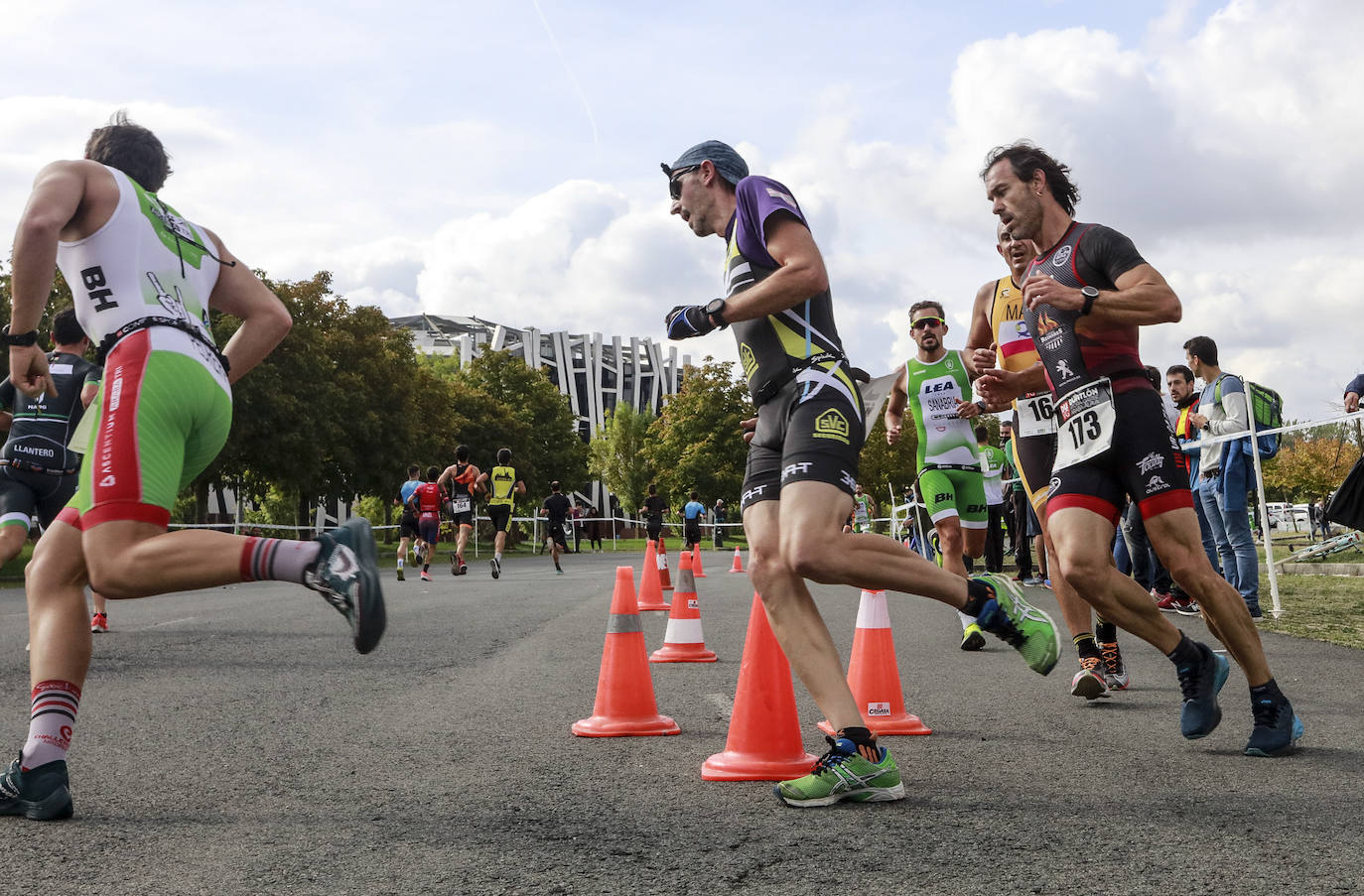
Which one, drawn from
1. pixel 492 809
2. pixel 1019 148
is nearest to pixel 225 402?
pixel 492 809

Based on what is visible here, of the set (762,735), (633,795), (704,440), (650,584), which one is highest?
(704,440)

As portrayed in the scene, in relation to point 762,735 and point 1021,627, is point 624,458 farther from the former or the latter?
point 1021,627

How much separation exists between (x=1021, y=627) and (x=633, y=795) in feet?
4.42

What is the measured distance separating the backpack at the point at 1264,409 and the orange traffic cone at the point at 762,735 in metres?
7.92

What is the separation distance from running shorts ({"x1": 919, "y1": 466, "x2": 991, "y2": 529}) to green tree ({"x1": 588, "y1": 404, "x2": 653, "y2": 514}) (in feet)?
282

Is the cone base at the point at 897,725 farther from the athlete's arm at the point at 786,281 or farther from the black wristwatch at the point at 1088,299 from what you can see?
the athlete's arm at the point at 786,281

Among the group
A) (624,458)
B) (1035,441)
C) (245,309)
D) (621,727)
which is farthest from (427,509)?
(624,458)

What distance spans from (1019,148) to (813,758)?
2546 mm

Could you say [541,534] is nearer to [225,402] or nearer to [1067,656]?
[1067,656]

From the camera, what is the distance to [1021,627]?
4102 millimetres

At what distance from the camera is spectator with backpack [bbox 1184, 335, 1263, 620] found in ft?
34.6

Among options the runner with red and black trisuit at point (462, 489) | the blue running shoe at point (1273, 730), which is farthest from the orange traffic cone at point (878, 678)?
the runner with red and black trisuit at point (462, 489)

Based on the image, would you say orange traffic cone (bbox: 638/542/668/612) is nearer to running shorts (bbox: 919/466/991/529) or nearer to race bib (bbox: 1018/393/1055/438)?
running shorts (bbox: 919/466/991/529)

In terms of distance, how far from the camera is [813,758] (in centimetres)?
450
